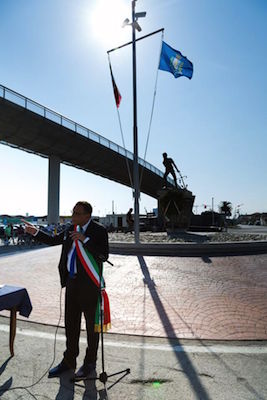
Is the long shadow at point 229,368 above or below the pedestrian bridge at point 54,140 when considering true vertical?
below

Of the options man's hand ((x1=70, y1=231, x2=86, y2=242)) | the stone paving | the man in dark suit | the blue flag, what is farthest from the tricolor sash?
the blue flag

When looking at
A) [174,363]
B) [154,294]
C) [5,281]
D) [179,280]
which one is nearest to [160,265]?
[179,280]

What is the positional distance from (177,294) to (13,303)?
3795 millimetres

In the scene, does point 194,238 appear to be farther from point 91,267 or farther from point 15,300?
point 91,267

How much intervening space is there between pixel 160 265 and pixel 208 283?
234 centimetres

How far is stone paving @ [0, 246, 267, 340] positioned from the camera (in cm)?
447

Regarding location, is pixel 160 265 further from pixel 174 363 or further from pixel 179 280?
pixel 174 363

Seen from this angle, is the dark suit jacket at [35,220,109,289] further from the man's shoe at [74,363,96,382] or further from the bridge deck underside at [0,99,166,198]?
the bridge deck underside at [0,99,166,198]

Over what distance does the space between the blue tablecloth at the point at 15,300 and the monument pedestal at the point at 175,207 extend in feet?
56.2

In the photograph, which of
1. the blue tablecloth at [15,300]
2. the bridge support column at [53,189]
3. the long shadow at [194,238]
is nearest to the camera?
the blue tablecloth at [15,300]

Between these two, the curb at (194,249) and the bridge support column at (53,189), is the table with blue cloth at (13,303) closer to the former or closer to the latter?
the curb at (194,249)

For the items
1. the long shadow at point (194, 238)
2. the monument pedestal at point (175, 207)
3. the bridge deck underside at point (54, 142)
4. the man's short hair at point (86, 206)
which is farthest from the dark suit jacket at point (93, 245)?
the bridge deck underside at point (54, 142)

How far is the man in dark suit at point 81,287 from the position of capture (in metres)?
3.06

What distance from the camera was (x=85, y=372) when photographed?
10.0 feet
